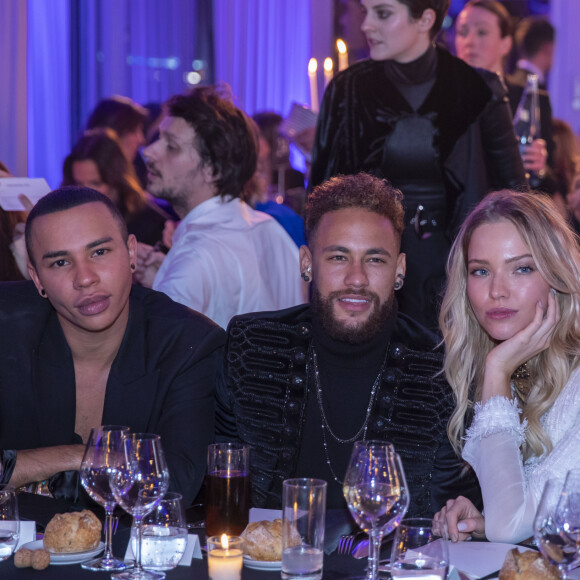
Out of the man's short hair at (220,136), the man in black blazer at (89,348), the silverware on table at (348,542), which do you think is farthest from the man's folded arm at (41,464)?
the man's short hair at (220,136)

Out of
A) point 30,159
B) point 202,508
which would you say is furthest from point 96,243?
point 30,159

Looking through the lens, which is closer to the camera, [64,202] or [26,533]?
[26,533]

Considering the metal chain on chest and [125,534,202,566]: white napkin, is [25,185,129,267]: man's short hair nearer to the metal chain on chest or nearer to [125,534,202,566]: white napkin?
the metal chain on chest

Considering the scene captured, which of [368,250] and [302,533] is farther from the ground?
[368,250]

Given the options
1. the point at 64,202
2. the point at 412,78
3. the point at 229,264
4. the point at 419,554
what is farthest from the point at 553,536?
the point at 412,78

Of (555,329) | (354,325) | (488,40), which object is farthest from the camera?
(488,40)

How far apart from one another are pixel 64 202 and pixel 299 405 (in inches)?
36.1

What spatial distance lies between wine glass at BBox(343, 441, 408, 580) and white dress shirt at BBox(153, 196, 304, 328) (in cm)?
191

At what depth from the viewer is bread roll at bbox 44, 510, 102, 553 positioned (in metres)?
1.72

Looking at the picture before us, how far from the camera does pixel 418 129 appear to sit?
356cm

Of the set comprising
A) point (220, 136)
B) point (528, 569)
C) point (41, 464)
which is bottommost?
point (41, 464)

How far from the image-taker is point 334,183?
2.74 m

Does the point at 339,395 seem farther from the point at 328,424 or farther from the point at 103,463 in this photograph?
the point at 103,463

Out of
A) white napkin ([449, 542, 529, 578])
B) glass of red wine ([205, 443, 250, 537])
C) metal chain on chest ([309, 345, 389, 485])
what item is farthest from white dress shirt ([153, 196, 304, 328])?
white napkin ([449, 542, 529, 578])
